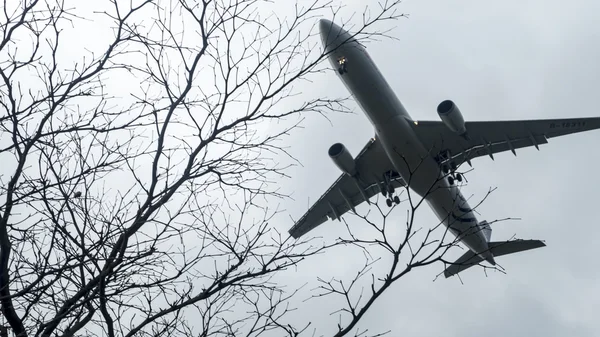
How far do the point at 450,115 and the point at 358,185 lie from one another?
5902mm

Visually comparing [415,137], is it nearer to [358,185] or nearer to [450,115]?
[450,115]

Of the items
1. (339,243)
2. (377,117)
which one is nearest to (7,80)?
(339,243)

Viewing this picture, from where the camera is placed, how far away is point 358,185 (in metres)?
28.5

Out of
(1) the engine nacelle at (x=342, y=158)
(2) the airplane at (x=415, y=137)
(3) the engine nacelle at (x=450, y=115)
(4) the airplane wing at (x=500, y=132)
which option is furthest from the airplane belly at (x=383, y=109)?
(1) the engine nacelle at (x=342, y=158)

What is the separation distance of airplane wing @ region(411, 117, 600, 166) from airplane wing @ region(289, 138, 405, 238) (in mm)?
2614

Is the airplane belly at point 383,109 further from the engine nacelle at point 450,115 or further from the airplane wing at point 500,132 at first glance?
the engine nacelle at point 450,115

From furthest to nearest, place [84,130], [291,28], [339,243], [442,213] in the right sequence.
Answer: [442,213], [291,28], [84,130], [339,243]

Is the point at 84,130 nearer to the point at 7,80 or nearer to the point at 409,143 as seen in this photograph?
the point at 7,80

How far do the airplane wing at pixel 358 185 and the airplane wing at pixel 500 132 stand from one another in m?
2.61

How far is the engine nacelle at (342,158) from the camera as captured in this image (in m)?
27.5

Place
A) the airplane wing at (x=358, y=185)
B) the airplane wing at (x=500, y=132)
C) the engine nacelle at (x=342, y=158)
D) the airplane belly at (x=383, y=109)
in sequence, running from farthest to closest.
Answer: the airplane wing at (x=358, y=185) < the engine nacelle at (x=342, y=158) < the airplane wing at (x=500, y=132) < the airplane belly at (x=383, y=109)

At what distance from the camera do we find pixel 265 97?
6.71 meters

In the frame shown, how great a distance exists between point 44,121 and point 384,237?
3.50 meters

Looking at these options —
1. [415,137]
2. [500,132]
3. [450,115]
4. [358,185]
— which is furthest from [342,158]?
[500,132]
